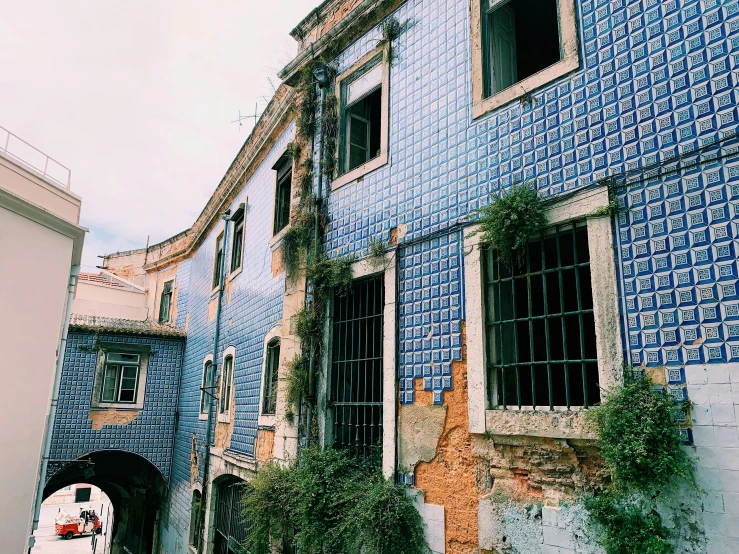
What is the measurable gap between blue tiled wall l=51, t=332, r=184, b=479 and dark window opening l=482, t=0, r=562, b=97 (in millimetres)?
13628

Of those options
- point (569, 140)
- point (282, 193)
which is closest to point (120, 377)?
point (282, 193)

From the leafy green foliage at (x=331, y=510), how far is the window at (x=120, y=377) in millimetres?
9287

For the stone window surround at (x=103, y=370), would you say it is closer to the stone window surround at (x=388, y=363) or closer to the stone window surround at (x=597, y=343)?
the stone window surround at (x=388, y=363)

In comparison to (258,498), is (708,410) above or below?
above

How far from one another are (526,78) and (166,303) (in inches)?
687

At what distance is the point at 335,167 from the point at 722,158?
5.32 metres

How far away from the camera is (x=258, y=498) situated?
24.4ft

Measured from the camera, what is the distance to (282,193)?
34.8 ft

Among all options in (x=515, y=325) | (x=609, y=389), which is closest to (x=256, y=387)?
(x=515, y=325)

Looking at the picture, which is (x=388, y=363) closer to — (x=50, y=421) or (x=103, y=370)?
(x=50, y=421)

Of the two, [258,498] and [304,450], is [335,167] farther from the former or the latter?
[258,498]

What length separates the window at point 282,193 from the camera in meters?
10.3

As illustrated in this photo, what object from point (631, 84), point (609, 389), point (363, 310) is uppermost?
point (631, 84)

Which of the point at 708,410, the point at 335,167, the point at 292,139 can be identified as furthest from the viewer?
the point at 292,139
